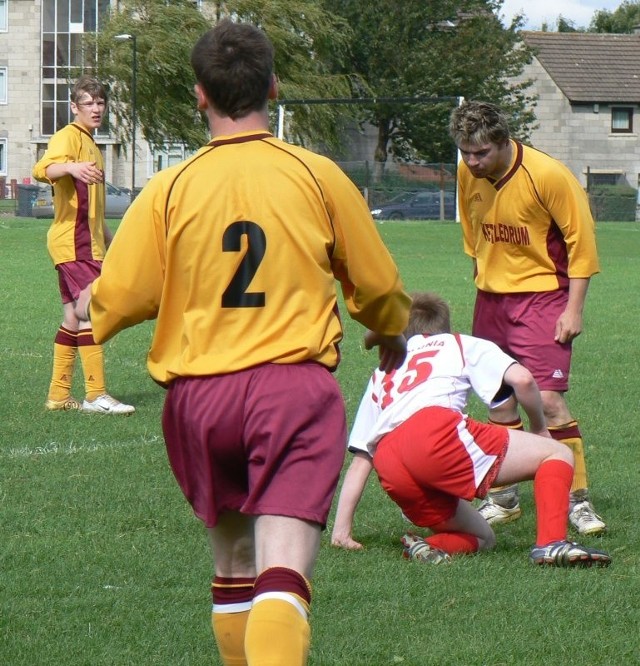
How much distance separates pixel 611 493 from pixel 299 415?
403 cm

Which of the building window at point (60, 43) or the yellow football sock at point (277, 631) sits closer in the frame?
the yellow football sock at point (277, 631)

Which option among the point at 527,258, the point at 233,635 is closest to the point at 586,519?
the point at 527,258

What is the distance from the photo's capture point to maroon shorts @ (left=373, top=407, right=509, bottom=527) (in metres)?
5.45

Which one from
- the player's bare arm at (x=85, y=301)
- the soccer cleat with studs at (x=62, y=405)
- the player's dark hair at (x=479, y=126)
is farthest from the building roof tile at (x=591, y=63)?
the player's bare arm at (x=85, y=301)

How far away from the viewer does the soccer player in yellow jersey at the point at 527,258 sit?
6.21 meters

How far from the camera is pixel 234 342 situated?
3.38 metres

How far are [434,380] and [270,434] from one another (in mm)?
2362

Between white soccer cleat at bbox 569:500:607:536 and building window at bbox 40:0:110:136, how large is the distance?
65036mm

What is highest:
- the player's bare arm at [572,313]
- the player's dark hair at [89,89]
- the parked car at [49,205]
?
the player's dark hair at [89,89]

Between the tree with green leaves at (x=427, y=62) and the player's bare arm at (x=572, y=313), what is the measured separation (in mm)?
55823

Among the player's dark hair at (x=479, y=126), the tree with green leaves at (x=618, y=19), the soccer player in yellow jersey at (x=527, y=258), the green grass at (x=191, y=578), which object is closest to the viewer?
the green grass at (x=191, y=578)

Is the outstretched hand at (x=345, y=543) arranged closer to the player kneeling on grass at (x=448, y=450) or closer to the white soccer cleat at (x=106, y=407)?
the player kneeling on grass at (x=448, y=450)

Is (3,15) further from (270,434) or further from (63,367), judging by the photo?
(270,434)

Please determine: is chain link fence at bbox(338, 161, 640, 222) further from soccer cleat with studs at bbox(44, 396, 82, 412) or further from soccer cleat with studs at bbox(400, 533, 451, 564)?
soccer cleat with studs at bbox(400, 533, 451, 564)
